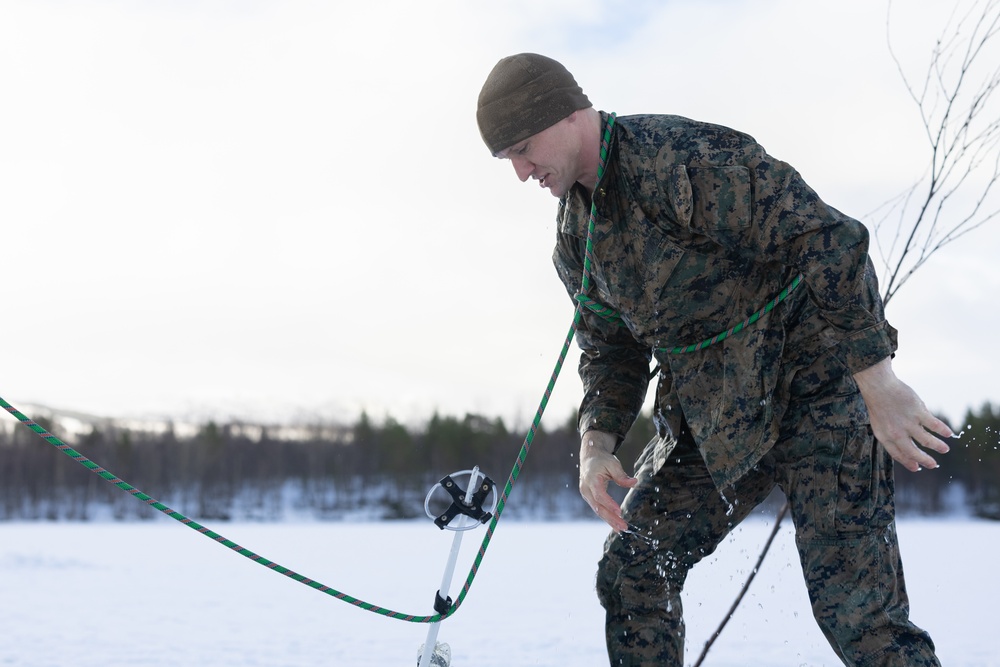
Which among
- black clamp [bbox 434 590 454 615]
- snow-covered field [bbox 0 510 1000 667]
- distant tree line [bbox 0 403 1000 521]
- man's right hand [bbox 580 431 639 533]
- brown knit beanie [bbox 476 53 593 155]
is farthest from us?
distant tree line [bbox 0 403 1000 521]

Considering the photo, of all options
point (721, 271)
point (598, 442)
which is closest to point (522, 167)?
point (721, 271)

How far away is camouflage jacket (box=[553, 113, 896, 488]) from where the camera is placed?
2.12 meters

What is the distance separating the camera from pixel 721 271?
7.72 feet

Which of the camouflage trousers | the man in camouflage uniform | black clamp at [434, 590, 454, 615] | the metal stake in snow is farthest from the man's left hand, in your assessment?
black clamp at [434, 590, 454, 615]

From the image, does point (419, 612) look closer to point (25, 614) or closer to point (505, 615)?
point (505, 615)

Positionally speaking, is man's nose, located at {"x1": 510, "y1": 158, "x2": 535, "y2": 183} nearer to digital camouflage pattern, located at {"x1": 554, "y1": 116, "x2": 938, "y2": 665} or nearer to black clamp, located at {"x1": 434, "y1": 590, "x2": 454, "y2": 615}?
digital camouflage pattern, located at {"x1": 554, "y1": 116, "x2": 938, "y2": 665}

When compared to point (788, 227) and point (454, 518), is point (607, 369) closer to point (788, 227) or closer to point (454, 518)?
point (454, 518)

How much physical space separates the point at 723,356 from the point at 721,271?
0.21 meters

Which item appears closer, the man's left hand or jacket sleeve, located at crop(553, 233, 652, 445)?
the man's left hand

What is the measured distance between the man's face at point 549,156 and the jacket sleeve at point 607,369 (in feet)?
1.04

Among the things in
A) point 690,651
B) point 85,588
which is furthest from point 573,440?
point 690,651

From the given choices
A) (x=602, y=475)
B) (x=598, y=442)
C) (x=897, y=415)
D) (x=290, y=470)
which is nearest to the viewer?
(x=897, y=415)

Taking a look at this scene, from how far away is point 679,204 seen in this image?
2199mm

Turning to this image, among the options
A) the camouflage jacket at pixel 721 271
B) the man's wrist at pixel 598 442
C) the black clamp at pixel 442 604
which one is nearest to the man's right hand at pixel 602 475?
the man's wrist at pixel 598 442
